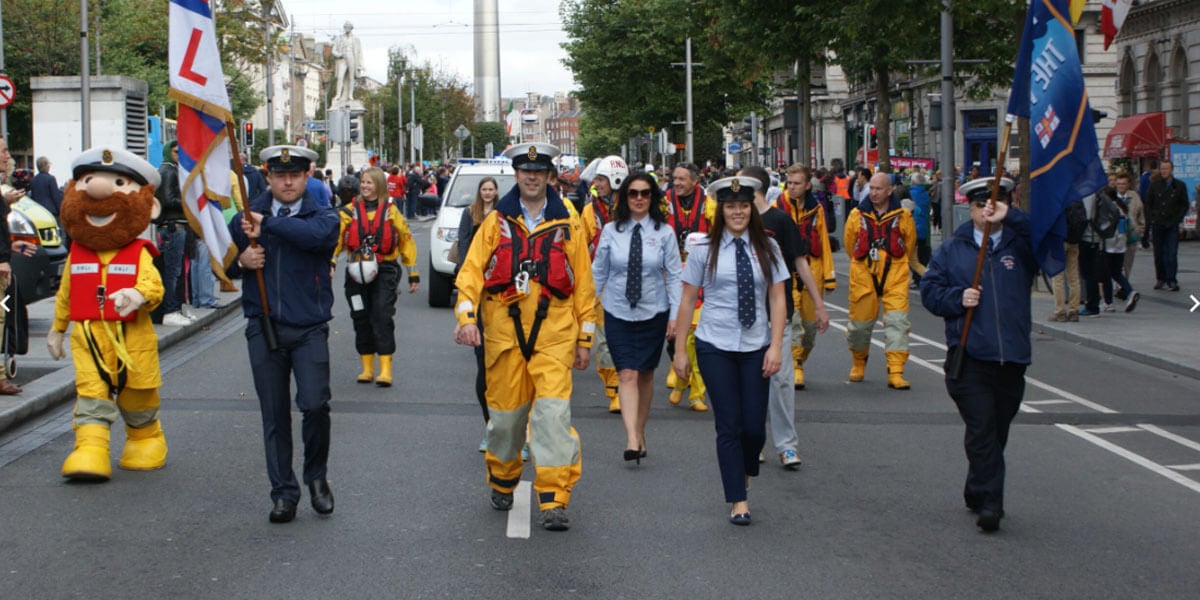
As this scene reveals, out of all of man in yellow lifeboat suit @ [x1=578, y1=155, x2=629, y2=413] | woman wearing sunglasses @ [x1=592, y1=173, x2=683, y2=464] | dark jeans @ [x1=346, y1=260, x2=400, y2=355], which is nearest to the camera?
woman wearing sunglasses @ [x1=592, y1=173, x2=683, y2=464]

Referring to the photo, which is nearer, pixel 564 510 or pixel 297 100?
pixel 564 510

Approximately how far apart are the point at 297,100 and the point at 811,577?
11123 cm

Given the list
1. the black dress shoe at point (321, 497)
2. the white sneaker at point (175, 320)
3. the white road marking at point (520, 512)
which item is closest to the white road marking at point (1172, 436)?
the white road marking at point (520, 512)

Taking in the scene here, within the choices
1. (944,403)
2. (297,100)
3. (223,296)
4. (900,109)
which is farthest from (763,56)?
(297,100)

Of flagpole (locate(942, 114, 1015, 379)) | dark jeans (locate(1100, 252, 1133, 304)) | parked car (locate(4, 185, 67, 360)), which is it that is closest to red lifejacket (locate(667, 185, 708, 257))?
flagpole (locate(942, 114, 1015, 379))

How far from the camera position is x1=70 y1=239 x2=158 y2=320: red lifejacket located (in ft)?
27.4

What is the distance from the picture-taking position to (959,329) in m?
7.29

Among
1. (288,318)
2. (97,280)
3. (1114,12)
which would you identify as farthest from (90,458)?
(1114,12)

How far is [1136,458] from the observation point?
30.3 ft

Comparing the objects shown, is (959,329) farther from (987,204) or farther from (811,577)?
(811,577)

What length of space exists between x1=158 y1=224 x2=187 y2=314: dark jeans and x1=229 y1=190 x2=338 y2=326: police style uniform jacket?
888cm

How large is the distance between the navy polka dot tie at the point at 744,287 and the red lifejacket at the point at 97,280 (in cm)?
339

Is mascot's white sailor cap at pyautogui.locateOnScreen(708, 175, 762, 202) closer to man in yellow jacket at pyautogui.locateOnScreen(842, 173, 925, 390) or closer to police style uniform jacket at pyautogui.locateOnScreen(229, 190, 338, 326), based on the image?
police style uniform jacket at pyautogui.locateOnScreen(229, 190, 338, 326)

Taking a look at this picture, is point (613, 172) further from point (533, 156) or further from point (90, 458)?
point (90, 458)
